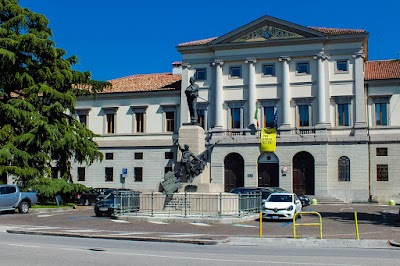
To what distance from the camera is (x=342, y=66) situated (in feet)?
164

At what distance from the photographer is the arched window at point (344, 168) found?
160 feet

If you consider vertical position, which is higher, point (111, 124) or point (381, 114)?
point (381, 114)

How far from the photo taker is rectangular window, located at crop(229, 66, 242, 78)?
52.8 metres

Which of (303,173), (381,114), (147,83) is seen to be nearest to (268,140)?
(303,173)

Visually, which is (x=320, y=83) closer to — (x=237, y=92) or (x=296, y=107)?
(x=296, y=107)

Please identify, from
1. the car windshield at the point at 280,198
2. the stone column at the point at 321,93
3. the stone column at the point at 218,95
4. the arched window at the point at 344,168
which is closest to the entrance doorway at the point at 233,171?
the stone column at the point at 218,95

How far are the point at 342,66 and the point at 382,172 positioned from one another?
10.2 meters

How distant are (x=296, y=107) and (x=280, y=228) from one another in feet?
97.3

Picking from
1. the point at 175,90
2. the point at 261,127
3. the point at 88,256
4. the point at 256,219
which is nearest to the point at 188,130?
the point at 256,219

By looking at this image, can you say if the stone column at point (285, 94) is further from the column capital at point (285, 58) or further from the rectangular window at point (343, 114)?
the rectangular window at point (343, 114)

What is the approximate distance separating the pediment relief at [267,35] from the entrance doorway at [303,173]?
10.9 metres

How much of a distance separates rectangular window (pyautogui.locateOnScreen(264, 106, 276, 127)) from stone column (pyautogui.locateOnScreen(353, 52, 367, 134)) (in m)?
7.48

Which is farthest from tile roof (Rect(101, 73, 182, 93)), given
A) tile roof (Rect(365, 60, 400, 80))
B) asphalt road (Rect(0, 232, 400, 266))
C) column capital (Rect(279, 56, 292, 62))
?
asphalt road (Rect(0, 232, 400, 266))

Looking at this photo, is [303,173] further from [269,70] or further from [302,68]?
[269,70]
